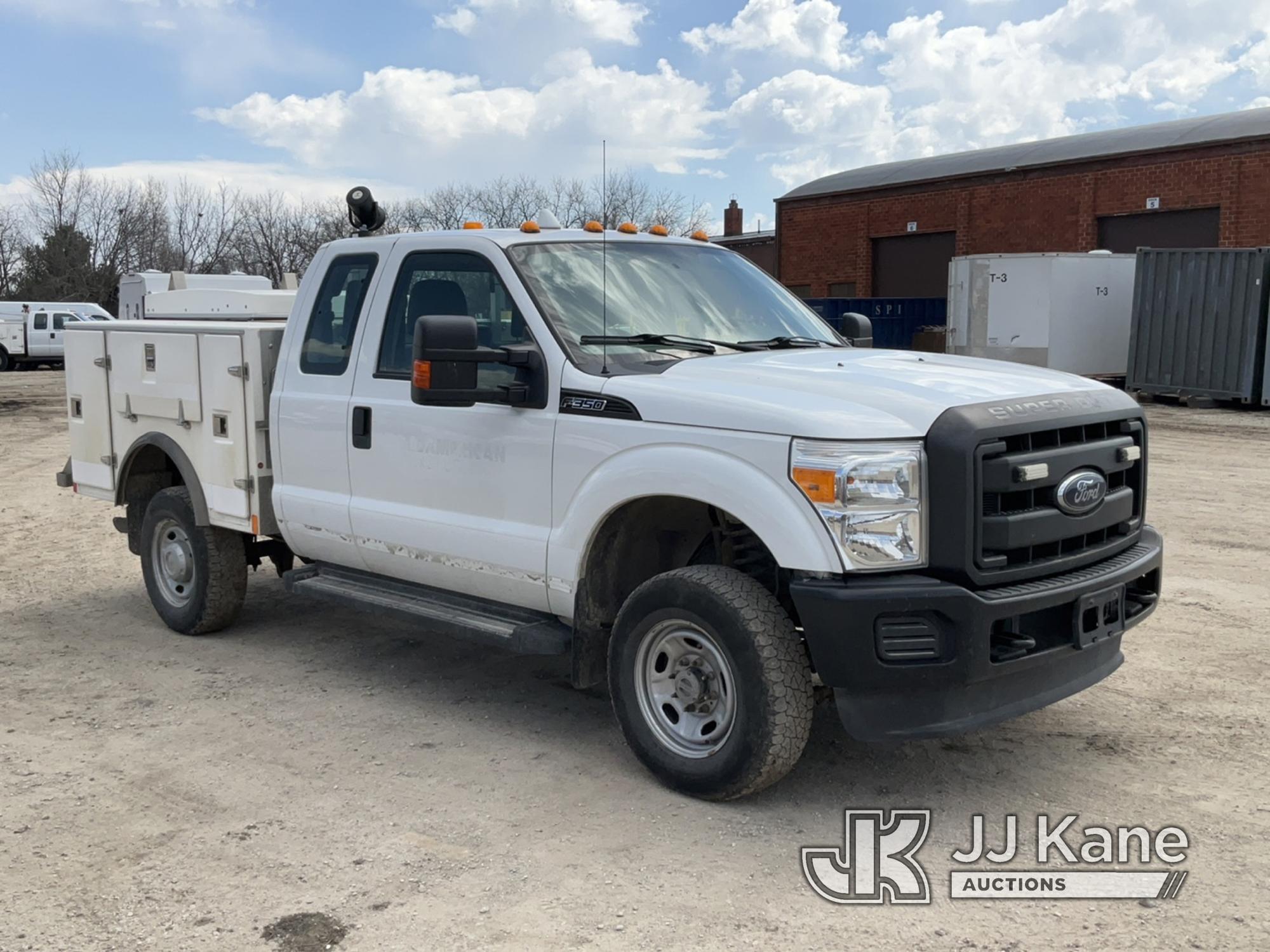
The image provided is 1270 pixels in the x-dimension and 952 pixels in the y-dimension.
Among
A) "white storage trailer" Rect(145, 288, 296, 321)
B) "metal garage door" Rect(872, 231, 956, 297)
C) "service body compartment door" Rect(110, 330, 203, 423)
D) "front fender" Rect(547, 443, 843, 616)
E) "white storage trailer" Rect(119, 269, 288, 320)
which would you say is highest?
"metal garage door" Rect(872, 231, 956, 297)

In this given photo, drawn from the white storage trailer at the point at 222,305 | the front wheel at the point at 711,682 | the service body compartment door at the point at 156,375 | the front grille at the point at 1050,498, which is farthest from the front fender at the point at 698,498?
the white storage trailer at the point at 222,305

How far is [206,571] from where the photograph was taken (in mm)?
6848

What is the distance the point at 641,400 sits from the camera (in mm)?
4625

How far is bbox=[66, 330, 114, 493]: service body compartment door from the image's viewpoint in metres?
7.42

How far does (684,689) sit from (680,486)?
77cm

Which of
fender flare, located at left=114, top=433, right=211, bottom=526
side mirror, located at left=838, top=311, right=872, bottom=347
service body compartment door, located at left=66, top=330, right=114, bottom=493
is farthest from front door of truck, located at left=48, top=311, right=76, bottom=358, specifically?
side mirror, located at left=838, top=311, right=872, bottom=347

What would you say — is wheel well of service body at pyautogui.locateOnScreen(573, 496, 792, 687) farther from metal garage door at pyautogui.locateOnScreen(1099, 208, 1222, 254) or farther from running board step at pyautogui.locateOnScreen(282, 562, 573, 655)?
metal garage door at pyautogui.locateOnScreen(1099, 208, 1222, 254)

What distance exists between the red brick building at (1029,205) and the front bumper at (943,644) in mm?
23904

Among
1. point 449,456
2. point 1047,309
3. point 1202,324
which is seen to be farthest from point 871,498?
point 1047,309

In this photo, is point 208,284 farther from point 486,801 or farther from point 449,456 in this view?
point 486,801

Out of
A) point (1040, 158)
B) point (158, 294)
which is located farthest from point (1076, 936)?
point (1040, 158)

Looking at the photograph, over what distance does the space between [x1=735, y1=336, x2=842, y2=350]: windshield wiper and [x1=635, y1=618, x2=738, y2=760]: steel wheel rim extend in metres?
1.38

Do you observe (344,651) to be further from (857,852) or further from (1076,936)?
(1076,936)

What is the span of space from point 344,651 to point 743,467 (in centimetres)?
334
